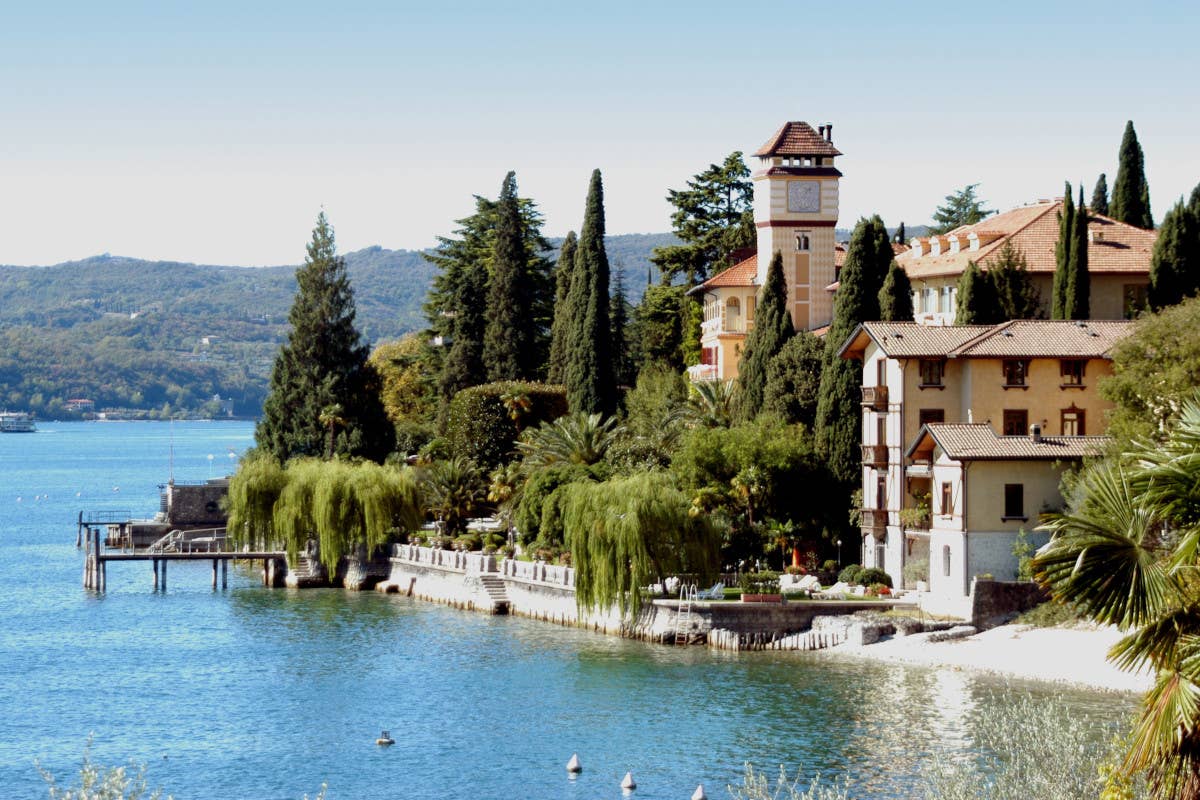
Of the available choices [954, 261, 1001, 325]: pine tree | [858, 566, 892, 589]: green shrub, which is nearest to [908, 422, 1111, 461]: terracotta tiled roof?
[858, 566, 892, 589]: green shrub

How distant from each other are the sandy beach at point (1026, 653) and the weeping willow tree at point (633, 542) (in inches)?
248

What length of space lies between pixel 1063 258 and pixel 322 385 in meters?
39.9

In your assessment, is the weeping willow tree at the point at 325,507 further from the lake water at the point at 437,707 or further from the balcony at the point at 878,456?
the balcony at the point at 878,456

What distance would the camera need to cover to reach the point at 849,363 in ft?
194

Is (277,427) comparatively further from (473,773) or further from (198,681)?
(473,773)

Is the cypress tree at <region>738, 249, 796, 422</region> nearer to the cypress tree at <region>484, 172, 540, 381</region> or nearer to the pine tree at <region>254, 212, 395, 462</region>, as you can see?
the cypress tree at <region>484, 172, 540, 381</region>

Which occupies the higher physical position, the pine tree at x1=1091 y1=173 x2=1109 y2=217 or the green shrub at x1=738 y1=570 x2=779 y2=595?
the pine tree at x1=1091 y1=173 x2=1109 y2=217

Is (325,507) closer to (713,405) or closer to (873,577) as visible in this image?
(713,405)

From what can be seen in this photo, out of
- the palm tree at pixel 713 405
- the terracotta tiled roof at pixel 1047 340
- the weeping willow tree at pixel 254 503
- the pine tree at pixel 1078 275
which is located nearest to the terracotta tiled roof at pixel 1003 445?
the terracotta tiled roof at pixel 1047 340

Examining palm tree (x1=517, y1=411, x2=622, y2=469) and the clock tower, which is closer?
palm tree (x1=517, y1=411, x2=622, y2=469)

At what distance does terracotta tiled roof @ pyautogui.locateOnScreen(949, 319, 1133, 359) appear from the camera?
5488 cm

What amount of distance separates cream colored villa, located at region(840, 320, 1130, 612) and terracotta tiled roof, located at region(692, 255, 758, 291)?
2087 cm

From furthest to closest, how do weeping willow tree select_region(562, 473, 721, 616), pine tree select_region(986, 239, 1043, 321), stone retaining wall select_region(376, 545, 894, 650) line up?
pine tree select_region(986, 239, 1043, 321) < weeping willow tree select_region(562, 473, 721, 616) < stone retaining wall select_region(376, 545, 894, 650)

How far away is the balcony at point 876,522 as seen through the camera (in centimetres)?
5584
